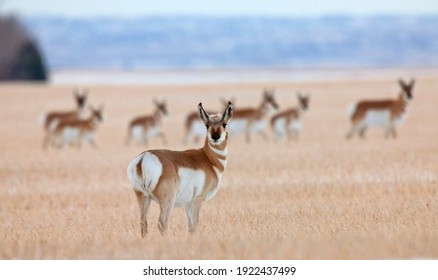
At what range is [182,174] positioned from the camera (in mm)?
8594

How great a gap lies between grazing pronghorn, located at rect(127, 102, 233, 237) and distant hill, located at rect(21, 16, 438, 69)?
137ft

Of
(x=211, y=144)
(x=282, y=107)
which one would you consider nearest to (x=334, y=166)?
(x=211, y=144)

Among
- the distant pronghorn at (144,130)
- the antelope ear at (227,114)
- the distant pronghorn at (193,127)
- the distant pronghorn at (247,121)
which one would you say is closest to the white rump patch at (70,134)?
the distant pronghorn at (144,130)

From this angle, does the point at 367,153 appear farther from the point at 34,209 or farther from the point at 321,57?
the point at 321,57

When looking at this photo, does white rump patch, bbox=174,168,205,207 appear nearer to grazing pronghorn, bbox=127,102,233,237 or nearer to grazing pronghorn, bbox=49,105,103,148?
grazing pronghorn, bbox=127,102,233,237

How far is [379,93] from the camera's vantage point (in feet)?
134

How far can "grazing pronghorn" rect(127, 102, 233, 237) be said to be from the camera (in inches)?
329

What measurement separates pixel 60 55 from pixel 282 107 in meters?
50.5

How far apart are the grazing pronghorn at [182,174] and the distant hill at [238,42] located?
41737 mm

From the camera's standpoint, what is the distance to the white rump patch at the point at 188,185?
28.3ft

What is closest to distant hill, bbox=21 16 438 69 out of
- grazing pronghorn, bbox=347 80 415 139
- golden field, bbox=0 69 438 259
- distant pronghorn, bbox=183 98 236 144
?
distant pronghorn, bbox=183 98 236 144

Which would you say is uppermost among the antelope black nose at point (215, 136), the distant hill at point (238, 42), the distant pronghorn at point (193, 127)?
the distant hill at point (238, 42)

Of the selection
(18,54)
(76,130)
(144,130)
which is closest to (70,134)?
(76,130)

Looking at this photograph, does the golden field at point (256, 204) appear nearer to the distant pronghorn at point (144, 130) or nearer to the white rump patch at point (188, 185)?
the white rump patch at point (188, 185)
